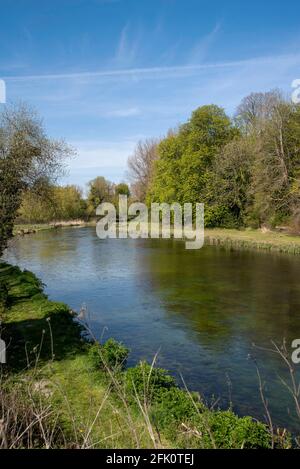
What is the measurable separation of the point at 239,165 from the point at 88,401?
47801 millimetres

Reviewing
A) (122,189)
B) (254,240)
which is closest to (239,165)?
(254,240)

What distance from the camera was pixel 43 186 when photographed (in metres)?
22.3

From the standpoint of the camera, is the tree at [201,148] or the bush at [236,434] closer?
the bush at [236,434]

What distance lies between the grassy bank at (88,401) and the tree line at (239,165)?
3309cm

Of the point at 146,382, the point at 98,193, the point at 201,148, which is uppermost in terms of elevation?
the point at 201,148

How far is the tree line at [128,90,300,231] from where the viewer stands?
46469 mm

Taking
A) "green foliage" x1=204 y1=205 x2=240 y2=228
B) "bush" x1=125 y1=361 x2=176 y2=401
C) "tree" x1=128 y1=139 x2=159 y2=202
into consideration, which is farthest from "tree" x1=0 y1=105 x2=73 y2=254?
"tree" x1=128 y1=139 x2=159 y2=202

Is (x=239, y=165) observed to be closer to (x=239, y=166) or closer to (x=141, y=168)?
(x=239, y=166)

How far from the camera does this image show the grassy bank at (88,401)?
20.0ft

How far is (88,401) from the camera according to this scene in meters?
10.5

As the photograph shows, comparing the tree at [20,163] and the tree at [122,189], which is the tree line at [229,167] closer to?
the tree at [20,163]

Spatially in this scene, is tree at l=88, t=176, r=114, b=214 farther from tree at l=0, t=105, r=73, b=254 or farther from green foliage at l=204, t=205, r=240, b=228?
tree at l=0, t=105, r=73, b=254

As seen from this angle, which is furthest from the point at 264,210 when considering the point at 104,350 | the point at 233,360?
the point at 104,350

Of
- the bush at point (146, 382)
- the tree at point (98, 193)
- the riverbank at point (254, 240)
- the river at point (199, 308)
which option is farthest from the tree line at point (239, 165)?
the bush at point (146, 382)
